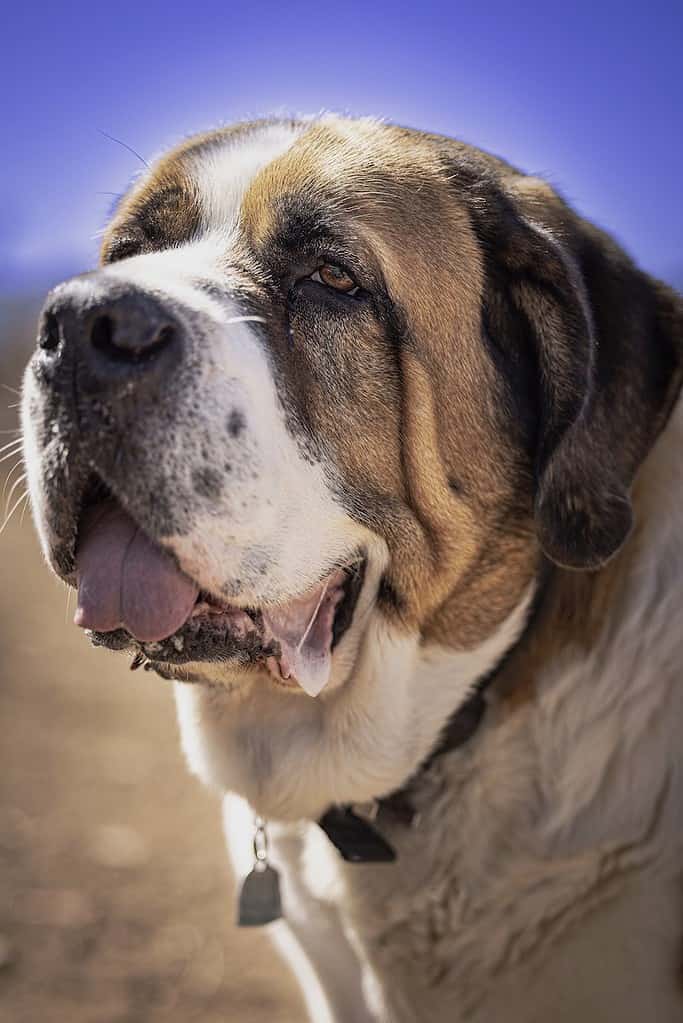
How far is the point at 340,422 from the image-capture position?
2242 millimetres

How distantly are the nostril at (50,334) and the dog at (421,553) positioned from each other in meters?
0.02

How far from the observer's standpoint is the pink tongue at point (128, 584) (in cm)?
208

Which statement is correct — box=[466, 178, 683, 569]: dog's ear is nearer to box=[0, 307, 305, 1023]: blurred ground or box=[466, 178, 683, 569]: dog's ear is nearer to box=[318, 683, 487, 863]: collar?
box=[318, 683, 487, 863]: collar

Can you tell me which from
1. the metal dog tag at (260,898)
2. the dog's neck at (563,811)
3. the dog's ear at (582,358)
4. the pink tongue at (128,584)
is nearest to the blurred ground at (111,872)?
the metal dog tag at (260,898)

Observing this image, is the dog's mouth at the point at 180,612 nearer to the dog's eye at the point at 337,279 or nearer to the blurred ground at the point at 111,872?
the dog's eye at the point at 337,279

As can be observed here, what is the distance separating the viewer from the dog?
2.12m

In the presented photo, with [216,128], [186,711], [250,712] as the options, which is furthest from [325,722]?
[216,128]

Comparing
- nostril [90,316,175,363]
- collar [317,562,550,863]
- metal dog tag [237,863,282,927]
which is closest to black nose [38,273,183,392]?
nostril [90,316,175,363]

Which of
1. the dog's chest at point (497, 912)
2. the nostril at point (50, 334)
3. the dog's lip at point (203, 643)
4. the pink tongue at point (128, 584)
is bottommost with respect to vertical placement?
the dog's chest at point (497, 912)

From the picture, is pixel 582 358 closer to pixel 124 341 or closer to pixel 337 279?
pixel 337 279

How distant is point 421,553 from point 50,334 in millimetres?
876

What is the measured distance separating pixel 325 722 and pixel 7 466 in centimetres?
983

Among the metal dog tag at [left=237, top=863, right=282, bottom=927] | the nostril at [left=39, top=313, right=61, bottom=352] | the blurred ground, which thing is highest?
the nostril at [left=39, top=313, right=61, bottom=352]

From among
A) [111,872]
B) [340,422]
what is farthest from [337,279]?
[111,872]
